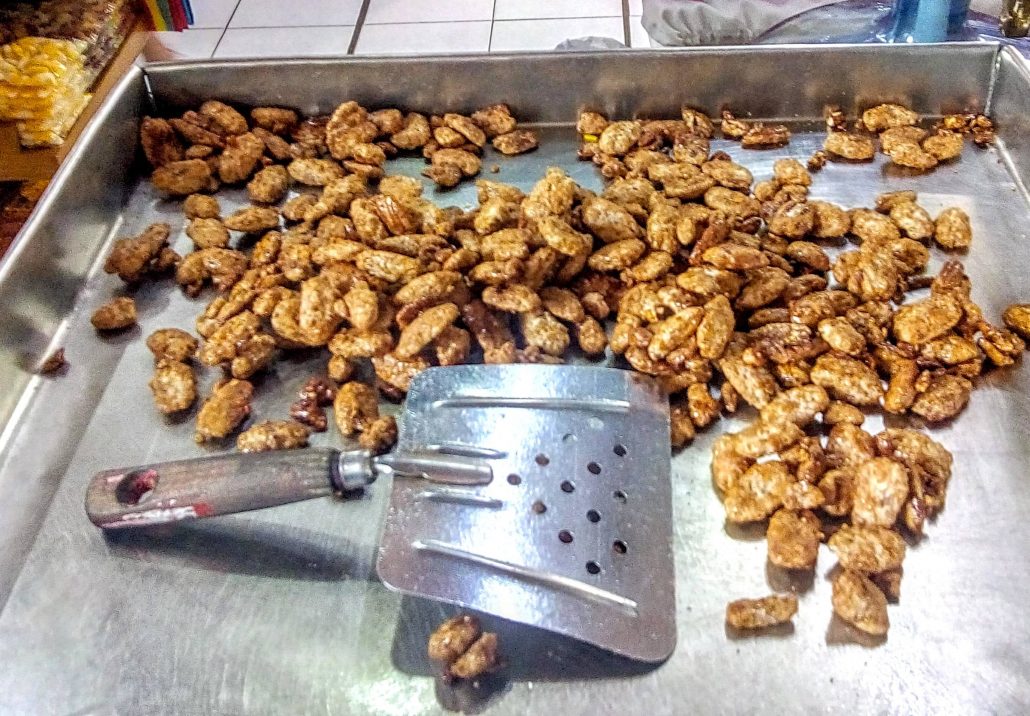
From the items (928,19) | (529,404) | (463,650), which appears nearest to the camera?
(463,650)

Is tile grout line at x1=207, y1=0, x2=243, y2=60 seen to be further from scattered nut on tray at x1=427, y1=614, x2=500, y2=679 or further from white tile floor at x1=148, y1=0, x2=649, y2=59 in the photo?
scattered nut on tray at x1=427, y1=614, x2=500, y2=679

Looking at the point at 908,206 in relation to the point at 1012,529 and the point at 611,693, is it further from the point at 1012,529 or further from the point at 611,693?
the point at 611,693

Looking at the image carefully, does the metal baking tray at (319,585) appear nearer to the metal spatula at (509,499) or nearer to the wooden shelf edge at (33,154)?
the metal spatula at (509,499)

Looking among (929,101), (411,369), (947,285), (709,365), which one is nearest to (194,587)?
(411,369)

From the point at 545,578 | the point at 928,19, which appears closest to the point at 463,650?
the point at 545,578

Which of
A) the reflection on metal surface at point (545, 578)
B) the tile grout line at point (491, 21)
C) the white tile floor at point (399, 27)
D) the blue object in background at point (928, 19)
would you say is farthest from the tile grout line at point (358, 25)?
the reflection on metal surface at point (545, 578)

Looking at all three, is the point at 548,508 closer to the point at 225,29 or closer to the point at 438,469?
the point at 438,469
